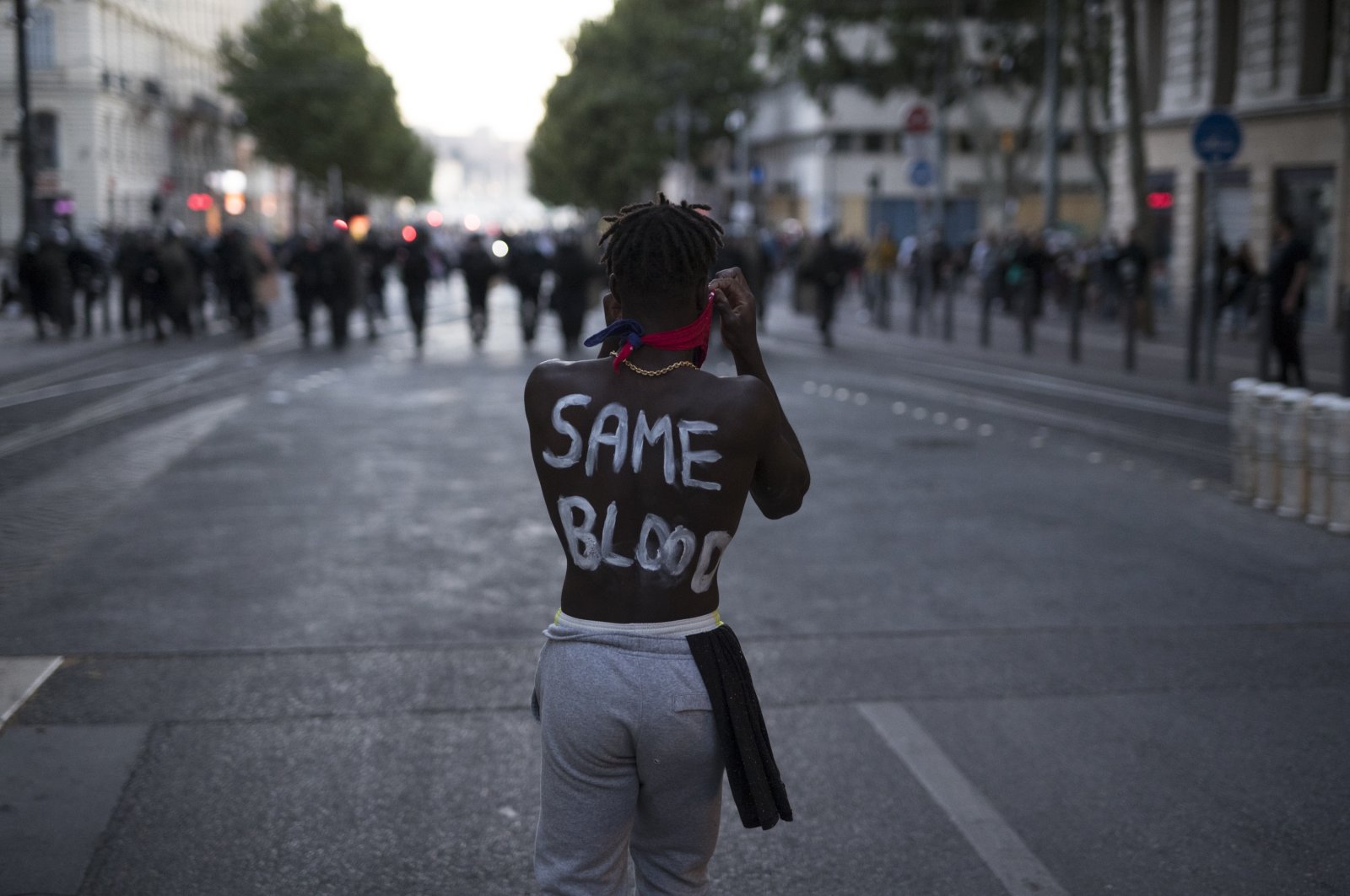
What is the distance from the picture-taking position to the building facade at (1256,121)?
91.0ft

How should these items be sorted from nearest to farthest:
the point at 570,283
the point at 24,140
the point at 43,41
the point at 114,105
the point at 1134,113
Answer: the point at 570,283
the point at 1134,113
the point at 24,140
the point at 43,41
the point at 114,105

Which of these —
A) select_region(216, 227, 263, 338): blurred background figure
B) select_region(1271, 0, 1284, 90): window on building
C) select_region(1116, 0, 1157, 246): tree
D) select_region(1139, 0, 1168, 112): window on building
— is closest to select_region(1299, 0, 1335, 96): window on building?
select_region(1271, 0, 1284, 90): window on building

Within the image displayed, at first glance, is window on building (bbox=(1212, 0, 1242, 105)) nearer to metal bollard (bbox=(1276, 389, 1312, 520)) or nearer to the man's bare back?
metal bollard (bbox=(1276, 389, 1312, 520))

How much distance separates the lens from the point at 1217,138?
17.8 m

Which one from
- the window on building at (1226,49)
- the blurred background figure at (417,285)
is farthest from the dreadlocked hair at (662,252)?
the window on building at (1226,49)

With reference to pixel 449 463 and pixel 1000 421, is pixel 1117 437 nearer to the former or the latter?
pixel 1000 421

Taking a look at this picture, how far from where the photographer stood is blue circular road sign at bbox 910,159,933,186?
30188 millimetres

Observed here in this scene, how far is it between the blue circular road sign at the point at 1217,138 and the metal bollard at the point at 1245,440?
785 centimetres

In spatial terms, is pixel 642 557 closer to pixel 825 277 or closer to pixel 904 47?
pixel 825 277

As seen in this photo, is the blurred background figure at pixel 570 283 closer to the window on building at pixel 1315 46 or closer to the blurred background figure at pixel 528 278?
the blurred background figure at pixel 528 278

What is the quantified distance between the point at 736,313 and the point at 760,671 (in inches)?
138

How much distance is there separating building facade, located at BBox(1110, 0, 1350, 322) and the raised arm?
23.1 meters

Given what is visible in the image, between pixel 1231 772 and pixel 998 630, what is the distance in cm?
196

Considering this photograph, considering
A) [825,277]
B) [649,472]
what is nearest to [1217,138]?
[825,277]
